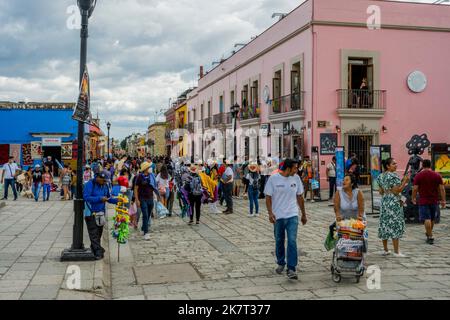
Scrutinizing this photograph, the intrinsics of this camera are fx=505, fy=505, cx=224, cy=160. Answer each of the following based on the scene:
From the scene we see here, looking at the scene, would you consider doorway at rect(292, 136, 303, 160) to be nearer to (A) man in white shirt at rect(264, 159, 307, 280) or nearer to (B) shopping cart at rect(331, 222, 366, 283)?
(A) man in white shirt at rect(264, 159, 307, 280)

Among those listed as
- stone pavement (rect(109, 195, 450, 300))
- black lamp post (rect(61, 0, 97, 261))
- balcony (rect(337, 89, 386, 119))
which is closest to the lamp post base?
black lamp post (rect(61, 0, 97, 261))

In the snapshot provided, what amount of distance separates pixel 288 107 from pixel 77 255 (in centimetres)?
1777

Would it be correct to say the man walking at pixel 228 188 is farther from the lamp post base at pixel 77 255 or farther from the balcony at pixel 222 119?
the balcony at pixel 222 119

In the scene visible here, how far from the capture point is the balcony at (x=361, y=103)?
70.4 feet

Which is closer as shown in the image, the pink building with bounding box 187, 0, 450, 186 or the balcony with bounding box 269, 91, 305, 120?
the pink building with bounding box 187, 0, 450, 186

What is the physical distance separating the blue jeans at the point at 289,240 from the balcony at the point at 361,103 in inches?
598

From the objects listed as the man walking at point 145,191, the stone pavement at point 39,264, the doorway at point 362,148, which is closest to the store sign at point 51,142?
the doorway at point 362,148

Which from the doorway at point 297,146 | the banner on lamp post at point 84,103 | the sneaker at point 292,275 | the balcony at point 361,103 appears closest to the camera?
the sneaker at point 292,275

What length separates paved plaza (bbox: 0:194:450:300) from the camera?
6090 mm

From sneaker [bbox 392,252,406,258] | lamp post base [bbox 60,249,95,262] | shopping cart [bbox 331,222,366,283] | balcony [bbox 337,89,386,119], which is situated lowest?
sneaker [bbox 392,252,406,258]

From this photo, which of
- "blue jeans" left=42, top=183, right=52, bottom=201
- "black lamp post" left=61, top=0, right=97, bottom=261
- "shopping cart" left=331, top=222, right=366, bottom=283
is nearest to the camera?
"shopping cart" left=331, top=222, right=366, bottom=283

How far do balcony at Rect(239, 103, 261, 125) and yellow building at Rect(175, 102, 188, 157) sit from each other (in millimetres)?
19000

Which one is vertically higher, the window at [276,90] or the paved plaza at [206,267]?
the window at [276,90]

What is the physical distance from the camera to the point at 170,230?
11523mm
